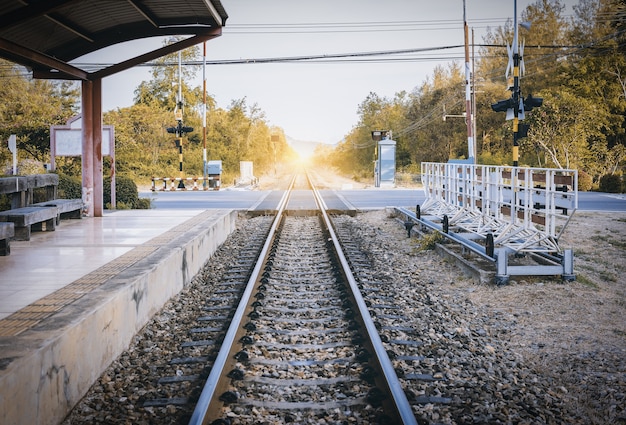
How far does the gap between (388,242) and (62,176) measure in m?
8.11

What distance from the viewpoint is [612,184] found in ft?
93.9

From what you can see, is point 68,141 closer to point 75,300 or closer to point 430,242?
point 430,242

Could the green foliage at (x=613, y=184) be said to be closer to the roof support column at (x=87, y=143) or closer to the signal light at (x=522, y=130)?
the signal light at (x=522, y=130)

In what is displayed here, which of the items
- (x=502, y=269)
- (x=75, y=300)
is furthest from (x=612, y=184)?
(x=75, y=300)

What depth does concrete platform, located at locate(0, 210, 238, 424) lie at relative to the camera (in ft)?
12.7

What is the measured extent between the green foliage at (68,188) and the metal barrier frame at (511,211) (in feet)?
27.6

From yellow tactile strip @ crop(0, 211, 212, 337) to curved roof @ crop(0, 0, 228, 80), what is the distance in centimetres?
396

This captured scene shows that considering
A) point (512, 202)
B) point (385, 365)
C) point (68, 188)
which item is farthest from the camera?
point (68, 188)

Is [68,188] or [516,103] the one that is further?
[68,188]

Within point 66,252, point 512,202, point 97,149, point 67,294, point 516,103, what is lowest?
point 67,294

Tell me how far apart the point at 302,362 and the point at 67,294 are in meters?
2.47

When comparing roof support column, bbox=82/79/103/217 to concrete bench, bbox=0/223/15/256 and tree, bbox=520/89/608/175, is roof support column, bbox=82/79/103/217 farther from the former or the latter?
tree, bbox=520/89/608/175

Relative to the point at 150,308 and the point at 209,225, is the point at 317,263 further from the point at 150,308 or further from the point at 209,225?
the point at 150,308

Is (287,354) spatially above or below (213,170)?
below
